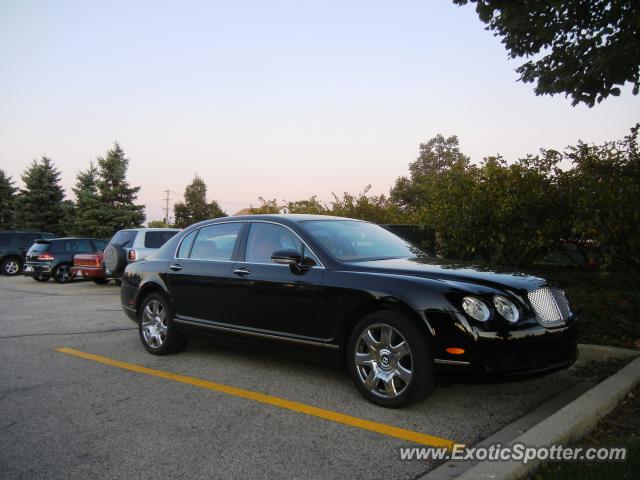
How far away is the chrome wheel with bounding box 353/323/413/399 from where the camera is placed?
12.6ft

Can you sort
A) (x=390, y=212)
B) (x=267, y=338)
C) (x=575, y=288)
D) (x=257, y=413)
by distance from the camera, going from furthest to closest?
(x=390, y=212)
(x=575, y=288)
(x=267, y=338)
(x=257, y=413)

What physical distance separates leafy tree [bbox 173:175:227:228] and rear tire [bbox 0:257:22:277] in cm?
5245

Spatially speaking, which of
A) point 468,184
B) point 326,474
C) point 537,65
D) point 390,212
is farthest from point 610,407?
point 390,212

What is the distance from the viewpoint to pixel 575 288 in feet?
24.7

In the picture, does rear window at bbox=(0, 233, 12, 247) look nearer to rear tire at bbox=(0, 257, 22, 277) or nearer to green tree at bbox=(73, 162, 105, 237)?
rear tire at bbox=(0, 257, 22, 277)

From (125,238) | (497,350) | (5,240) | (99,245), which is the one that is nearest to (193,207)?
(5,240)

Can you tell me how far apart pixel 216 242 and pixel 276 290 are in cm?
119

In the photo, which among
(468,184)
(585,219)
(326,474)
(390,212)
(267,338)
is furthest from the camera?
(390,212)

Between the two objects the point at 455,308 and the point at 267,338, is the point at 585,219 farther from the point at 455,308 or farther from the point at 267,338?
the point at 267,338

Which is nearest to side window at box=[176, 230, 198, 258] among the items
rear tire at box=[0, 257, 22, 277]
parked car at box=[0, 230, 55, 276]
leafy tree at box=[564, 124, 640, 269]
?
leafy tree at box=[564, 124, 640, 269]

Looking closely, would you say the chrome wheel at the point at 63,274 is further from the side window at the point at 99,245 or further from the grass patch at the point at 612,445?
the grass patch at the point at 612,445

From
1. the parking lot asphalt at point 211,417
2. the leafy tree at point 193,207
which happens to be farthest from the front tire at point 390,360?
the leafy tree at point 193,207

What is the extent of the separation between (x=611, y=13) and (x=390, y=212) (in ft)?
23.5

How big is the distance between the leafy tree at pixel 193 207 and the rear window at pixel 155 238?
61.0m
